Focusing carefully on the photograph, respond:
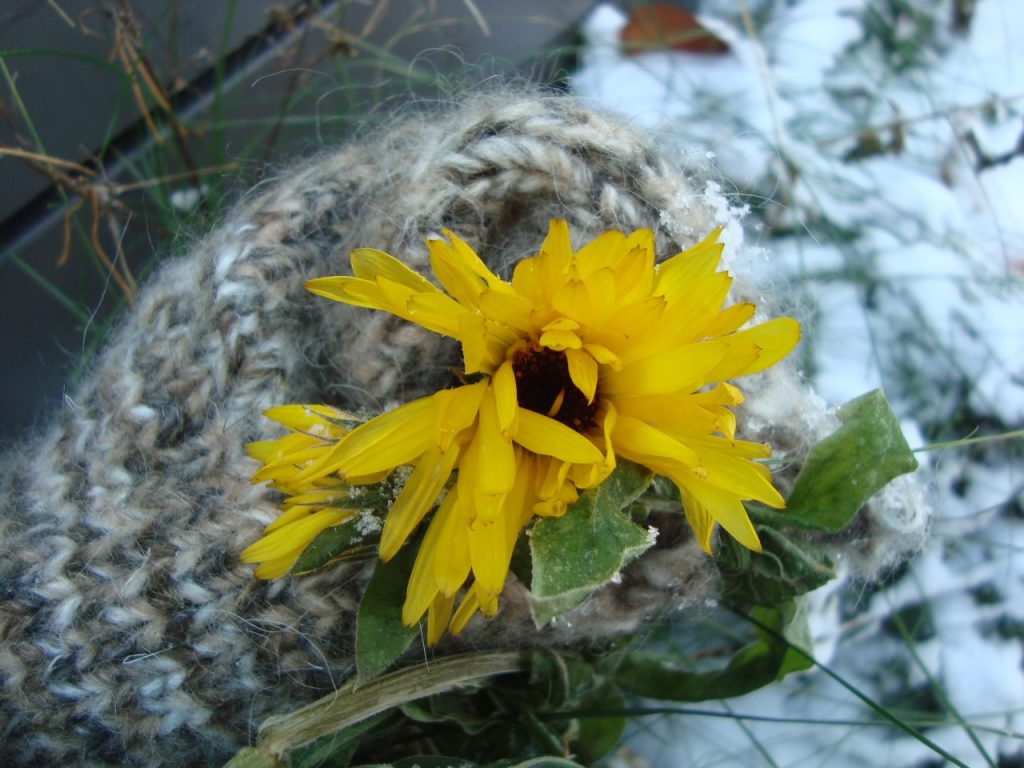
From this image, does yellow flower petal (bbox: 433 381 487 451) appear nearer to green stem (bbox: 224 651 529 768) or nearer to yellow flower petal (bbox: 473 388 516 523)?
yellow flower petal (bbox: 473 388 516 523)

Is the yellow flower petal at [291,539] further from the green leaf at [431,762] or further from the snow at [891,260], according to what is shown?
the snow at [891,260]

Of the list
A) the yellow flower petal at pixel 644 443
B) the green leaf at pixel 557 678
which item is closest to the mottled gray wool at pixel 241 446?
the green leaf at pixel 557 678

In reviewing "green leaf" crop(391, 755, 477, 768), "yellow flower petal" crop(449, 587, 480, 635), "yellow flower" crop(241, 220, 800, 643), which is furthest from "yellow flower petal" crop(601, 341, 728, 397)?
"green leaf" crop(391, 755, 477, 768)

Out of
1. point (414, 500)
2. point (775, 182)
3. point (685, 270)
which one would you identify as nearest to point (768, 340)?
point (685, 270)

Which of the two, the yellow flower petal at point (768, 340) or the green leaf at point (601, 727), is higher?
the yellow flower petal at point (768, 340)

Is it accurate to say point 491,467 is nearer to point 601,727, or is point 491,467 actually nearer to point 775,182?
point 601,727

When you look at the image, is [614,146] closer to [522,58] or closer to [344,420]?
[344,420]
